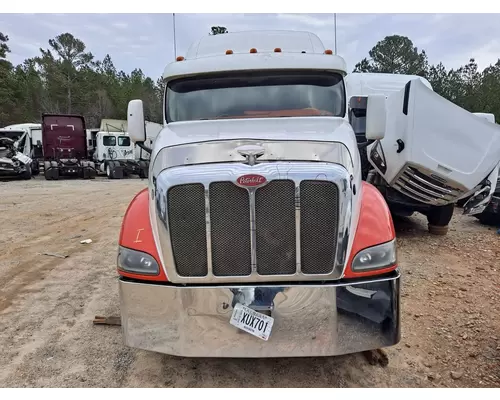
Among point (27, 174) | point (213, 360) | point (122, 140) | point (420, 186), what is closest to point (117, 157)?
point (122, 140)

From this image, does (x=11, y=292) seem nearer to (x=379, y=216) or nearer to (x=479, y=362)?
(x=379, y=216)

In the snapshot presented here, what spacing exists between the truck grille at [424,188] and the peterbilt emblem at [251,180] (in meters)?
3.66

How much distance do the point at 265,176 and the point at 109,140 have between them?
20.0 m

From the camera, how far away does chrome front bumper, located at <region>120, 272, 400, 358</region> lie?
2.52 m

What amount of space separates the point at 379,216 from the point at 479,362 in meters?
1.39

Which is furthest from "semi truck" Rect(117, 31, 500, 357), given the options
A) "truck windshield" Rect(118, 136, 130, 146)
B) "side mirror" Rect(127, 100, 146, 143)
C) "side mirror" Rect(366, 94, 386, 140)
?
"truck windshield" Rect(118, 136, 130, 146)

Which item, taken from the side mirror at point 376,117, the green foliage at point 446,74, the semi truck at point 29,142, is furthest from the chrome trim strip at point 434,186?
the green foliage at point 446,74

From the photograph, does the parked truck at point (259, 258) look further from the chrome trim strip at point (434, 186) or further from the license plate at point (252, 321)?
the chrome trim strip at point (434, 186)

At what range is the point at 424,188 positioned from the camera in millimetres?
5762

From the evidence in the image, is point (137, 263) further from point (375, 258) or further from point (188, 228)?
point (375, 258)

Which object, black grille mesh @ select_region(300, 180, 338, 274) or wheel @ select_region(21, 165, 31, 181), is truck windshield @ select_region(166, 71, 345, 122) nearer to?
black grille mesh @ select_region(300, 180, 338, 274)

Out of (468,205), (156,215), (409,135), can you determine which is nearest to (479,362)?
(156,215)

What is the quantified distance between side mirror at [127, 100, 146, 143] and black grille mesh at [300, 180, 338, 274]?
2200 mm

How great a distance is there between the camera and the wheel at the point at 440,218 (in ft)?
21.9
